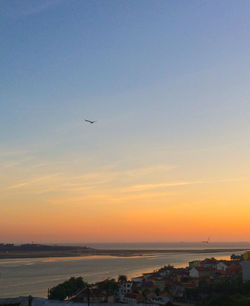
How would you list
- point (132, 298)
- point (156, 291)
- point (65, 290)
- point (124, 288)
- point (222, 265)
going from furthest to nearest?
point (222, 265), point (124, 288), point (156, 291), point (132, 298), point (65, 290)

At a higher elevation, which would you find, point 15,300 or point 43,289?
point 15,300

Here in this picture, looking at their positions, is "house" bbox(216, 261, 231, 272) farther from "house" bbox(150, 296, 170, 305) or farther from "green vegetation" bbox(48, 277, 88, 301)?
"green vegetation" bbox(48, 277, 88, 301)

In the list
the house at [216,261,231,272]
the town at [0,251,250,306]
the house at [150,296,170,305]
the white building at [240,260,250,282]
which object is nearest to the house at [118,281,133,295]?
the town at [0,251,250,306]

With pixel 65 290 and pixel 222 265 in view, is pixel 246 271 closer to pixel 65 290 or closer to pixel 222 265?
pixel 65 290

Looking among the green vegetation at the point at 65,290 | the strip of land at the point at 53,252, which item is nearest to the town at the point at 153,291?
the green vegetation at the point at 65,290

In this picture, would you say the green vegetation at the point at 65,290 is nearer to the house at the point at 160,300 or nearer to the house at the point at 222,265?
the house at the point at 160,300

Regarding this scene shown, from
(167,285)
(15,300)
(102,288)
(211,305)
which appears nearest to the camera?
(15,300)

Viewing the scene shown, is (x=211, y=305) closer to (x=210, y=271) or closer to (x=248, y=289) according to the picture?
(x=248, y=289)

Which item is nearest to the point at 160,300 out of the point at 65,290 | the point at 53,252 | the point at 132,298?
the point at 132,298

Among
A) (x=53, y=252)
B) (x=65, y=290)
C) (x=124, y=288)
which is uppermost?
(x=65, y=290)

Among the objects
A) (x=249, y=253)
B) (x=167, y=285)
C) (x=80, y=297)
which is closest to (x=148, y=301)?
(x=80, y=297)

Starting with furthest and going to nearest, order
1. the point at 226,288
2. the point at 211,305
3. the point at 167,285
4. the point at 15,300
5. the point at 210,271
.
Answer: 1. the point at 210,271
2. the point at 167,285
3. the point at 226,288
4. the point at 211,305
5. the point at 15,300
